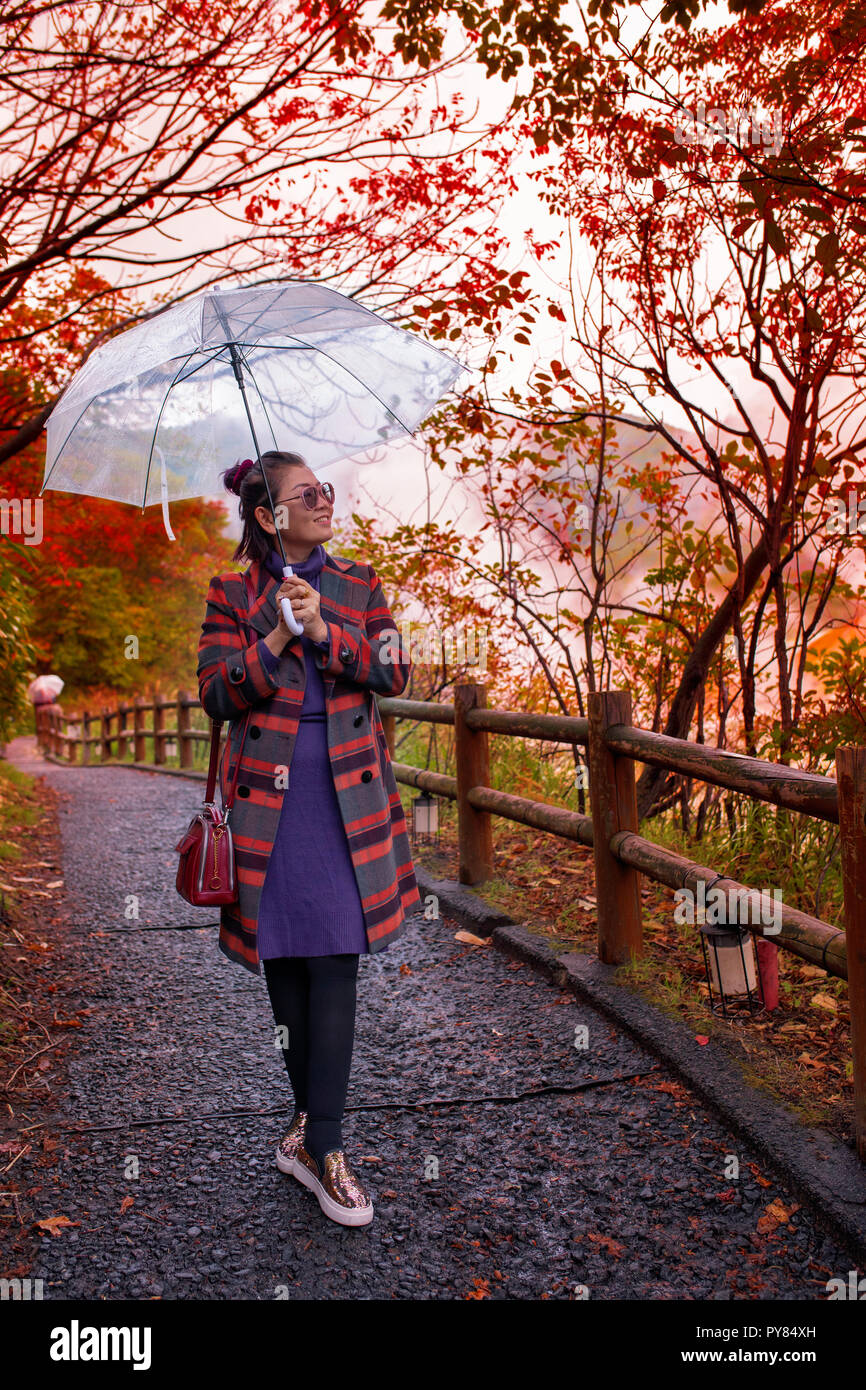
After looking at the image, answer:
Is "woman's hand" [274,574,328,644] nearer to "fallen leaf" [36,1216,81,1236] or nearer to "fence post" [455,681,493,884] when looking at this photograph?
"fallen leaf" [36,1216,81,1236]

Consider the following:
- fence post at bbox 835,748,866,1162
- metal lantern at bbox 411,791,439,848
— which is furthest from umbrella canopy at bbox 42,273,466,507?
metal lantern at bbox 411,791,439,848

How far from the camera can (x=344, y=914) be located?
2.52 meters

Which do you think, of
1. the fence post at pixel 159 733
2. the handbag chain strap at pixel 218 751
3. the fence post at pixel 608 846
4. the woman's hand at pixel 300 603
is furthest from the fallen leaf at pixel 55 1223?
the fence post at pixel 159 733

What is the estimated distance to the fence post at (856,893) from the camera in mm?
2525

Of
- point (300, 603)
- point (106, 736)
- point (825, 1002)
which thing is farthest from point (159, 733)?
point (300, 603)

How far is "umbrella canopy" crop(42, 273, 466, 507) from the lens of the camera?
2.72 meters

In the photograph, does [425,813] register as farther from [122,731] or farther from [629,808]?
[122,731]

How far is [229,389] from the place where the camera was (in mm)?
3135

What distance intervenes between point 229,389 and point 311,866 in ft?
4.98

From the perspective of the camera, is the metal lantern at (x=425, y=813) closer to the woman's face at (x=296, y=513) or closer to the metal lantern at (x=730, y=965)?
the metal lantern at (x=730, y=965)
